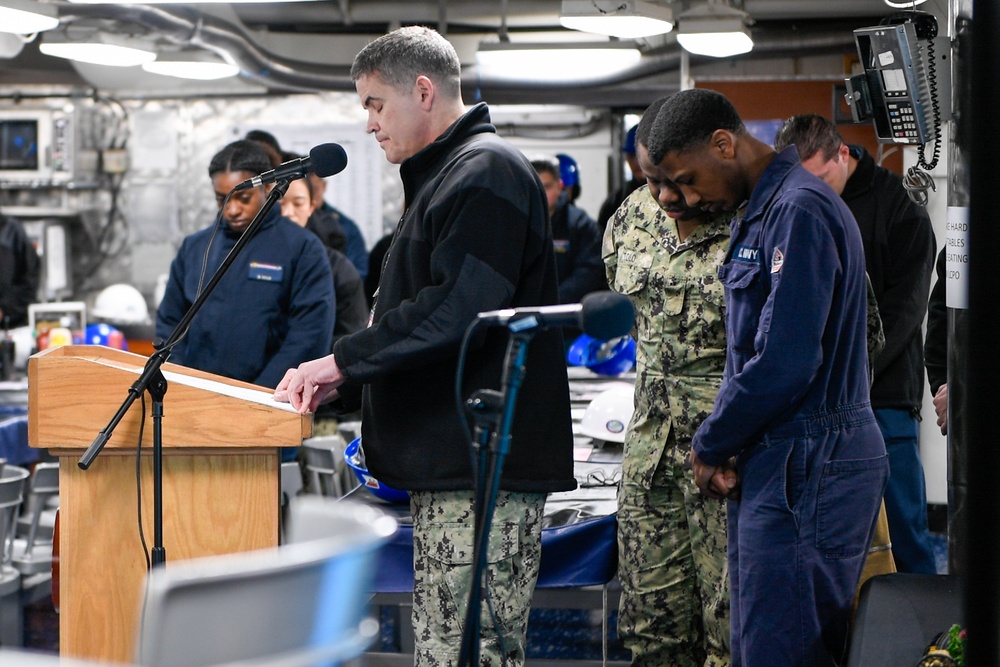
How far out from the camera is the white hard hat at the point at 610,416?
362 cm

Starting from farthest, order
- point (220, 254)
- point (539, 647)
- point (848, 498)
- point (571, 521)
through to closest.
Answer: point (539, 647)
point (220, 254)
point (571, 521)
point (848, 498)

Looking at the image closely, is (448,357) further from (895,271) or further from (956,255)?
(895,271)

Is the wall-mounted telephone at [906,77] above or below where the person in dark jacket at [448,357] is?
above

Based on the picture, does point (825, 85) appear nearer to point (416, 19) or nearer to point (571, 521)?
point (416, 19)

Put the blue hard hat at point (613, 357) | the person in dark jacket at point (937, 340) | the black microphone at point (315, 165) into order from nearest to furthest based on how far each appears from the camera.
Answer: the black microphone at point (315, 165) < the person in dark jacket at point (937, 340) < the blue hard hat at point (613, 357)

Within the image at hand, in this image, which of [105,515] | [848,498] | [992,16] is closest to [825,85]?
[848,498]

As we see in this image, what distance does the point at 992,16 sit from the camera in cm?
84

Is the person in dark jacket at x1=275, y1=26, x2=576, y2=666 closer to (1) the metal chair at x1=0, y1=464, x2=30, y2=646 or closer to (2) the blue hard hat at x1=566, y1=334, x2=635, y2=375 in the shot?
(1) the metal chair at x1=0, y1=464, x2=30, y2=646

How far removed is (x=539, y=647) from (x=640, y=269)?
1854 mm

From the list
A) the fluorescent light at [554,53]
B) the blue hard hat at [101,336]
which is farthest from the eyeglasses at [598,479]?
the blue hard hat at [101,336]

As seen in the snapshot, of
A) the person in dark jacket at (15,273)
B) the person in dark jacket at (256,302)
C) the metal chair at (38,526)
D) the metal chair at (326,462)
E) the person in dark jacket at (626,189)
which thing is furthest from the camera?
the person in dark jacket at (15,273)

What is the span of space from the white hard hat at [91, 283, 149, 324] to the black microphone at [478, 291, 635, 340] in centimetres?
675

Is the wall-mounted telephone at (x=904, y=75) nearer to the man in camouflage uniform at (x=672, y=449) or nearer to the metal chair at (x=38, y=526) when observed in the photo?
the man in camouflage uniform at (x=672, y=449)

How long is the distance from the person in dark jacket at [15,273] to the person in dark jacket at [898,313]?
179 inches
